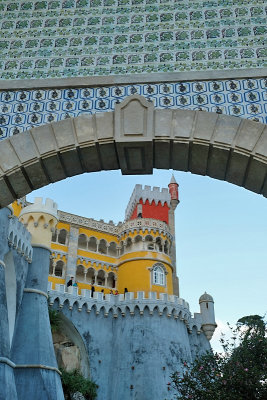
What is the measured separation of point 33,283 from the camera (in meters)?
14.3

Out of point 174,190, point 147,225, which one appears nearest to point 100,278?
point 147,225

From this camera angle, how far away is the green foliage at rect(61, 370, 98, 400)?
1677 centimetres

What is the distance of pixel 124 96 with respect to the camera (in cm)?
488

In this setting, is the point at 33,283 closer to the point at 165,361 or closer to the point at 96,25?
the point at 165,361

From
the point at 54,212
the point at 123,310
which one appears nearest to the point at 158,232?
the point at 123,310

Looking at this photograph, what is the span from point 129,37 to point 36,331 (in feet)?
33.9

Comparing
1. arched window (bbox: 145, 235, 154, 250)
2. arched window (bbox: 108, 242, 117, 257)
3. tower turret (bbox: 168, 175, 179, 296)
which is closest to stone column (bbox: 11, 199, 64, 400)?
arched window (bbox: 145, 235, 154, 250)

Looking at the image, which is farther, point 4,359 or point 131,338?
point 131,338

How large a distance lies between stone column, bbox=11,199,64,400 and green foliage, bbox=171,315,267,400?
3790 mm

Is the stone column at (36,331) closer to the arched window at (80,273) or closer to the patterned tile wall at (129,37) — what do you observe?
the patterned tile wall at (129,37)

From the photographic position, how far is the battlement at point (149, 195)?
98.4 feet

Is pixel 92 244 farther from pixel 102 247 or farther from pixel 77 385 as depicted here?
pixel 77 385

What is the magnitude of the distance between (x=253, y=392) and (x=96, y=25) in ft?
32.0

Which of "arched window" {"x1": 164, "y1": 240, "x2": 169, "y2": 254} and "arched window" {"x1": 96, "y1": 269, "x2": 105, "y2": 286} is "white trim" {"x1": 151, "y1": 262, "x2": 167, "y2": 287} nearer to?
"arched window" {"x1": 164, "y1": 240, "x2": 169, "y2": 254}
